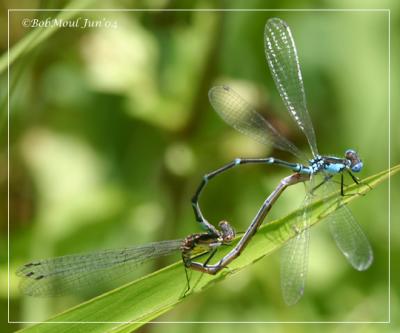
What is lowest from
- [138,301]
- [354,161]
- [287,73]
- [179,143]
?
[138,301]

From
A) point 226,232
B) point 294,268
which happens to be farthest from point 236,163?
point 294,268

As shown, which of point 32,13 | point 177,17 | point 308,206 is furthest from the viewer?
point 177,17

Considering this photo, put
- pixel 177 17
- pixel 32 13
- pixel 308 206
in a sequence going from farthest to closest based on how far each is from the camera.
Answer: pixel 177 17, pixel 32 13, pixel 308 206

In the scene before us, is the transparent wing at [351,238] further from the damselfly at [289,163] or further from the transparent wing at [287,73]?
the transparent wing at [287,73]

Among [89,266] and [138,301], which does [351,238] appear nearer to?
[138,301]

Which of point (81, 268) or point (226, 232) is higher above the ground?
point (226, 232)

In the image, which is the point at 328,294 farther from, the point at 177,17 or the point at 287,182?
the point at 177,17

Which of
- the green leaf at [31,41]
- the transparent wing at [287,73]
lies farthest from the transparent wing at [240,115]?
the green leaf at [31,41]

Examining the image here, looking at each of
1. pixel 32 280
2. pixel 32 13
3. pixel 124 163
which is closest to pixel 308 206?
pixel 32 280
